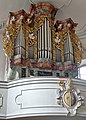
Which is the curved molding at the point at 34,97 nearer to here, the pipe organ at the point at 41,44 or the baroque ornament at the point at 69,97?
the baroque ornament at the point at 69,97

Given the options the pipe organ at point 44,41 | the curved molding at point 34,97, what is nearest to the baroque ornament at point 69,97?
the curved molding at point 34,97

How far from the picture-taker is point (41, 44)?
21.7ft

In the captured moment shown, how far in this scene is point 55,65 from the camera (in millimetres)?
6504

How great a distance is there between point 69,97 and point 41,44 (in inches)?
54.5

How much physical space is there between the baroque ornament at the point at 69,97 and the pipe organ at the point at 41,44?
27.4 inches

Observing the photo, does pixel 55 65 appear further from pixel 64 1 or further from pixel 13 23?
pixel 64 1

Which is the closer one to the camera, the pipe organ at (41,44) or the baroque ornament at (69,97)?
the baroque ornament at (69,97)

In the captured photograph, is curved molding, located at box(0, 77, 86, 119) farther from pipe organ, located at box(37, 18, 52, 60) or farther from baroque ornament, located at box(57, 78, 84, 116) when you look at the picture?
pipe organ, located at box(37, 18, 52, 60)

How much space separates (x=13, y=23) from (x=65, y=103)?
2.03 meters

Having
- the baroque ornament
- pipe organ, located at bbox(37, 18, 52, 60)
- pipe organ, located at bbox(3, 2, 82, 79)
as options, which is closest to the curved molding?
the baroque ornament

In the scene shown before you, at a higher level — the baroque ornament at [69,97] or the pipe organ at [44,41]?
the pipe organ at [44,41]

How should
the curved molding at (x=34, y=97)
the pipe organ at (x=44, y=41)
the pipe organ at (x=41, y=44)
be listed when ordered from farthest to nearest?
the pipe organ at (x=44, y=41) → the pipe organ at (x=41, y=44) → the curved molding at (x=34, y=97)

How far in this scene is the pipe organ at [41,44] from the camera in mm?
6344

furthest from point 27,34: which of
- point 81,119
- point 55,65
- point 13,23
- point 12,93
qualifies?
point 81,119
